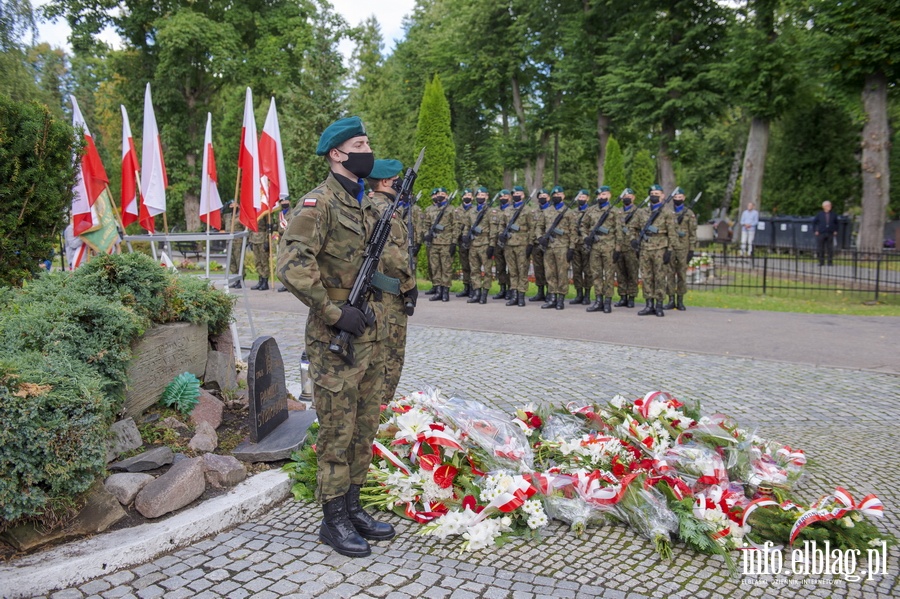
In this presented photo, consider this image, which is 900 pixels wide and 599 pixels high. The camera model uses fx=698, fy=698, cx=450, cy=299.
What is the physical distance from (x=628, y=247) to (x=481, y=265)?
117 inches

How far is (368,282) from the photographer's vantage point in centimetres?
373

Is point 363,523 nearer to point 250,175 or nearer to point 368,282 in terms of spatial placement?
point 368,282

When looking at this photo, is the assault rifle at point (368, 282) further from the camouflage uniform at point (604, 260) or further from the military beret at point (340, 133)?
the camouflage uniform at point (604, 260)

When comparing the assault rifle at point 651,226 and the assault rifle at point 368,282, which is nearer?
the assault rifle at point 368,282

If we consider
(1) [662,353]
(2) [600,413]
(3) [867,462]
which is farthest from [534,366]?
(3) [867,462]

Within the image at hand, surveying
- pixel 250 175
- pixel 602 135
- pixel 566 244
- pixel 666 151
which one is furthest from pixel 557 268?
pixel 602 135

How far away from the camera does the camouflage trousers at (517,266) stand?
13.7m

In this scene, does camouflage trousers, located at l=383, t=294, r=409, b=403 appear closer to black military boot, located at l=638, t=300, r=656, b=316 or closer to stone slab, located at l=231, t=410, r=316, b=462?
stone slab, located at l=231, t=410, r=316, b=462

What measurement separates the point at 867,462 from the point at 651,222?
7.90 metres

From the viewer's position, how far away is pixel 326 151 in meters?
3.81

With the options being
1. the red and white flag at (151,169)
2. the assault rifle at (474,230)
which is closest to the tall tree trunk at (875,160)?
the assault rifle at (474,230)

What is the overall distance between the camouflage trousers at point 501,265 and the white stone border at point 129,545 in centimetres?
1040

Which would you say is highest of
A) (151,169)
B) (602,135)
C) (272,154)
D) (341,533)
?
(602,135)

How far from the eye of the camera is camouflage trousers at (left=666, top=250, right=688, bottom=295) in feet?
41.6
